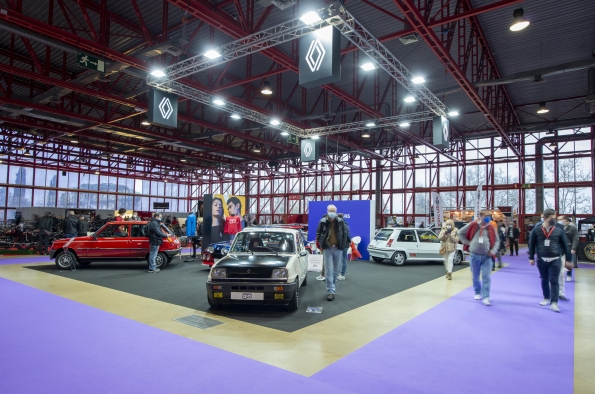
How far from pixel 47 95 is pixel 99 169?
75.8 ft

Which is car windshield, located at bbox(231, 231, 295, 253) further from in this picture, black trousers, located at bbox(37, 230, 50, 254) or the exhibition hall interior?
black trousers, located at bbox(37, 230, 50, 254)

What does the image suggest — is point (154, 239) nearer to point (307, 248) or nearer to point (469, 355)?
point (307, 248)

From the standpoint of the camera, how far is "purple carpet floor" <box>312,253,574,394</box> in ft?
11.4

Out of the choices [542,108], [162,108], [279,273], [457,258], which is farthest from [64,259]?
[542,108]

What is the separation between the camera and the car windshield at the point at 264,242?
6.85 metres

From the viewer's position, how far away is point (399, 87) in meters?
17.8

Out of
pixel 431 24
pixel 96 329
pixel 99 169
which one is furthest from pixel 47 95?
pixel 99 169

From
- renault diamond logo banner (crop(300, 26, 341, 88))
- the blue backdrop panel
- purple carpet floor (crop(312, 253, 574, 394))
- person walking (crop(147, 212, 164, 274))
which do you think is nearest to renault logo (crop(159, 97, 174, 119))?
person walking (crop(147, 212, 164, 274))

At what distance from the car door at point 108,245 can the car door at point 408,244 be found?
8.74 metres

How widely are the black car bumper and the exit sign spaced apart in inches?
300

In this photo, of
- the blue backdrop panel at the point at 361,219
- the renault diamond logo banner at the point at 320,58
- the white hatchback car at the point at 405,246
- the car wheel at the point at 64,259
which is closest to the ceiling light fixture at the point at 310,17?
the renault diamond logo banner at the point at 320,58

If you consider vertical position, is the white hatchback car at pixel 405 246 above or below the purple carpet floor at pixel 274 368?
above

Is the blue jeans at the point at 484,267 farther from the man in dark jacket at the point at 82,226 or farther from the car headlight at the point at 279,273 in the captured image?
the man in dark jacket at the point at 82,226

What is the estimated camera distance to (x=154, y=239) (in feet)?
34.1
